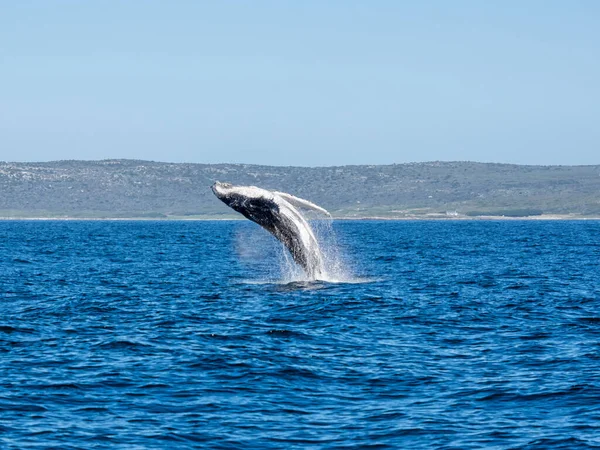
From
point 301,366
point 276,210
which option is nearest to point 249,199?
point 276,210

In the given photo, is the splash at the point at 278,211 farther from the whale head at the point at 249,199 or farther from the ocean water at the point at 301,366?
the ocean water at the point at 301,366

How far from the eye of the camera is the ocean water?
15.5m

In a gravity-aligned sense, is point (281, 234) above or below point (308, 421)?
above

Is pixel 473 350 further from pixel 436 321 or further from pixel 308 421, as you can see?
pixel 308 421

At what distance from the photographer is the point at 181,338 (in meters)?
23.4

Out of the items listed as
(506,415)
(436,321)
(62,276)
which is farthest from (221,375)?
(62,276)

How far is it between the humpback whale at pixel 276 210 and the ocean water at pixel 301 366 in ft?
5.62

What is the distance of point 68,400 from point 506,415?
24.0 ft

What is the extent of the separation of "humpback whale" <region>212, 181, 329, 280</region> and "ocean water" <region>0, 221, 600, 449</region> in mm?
1712

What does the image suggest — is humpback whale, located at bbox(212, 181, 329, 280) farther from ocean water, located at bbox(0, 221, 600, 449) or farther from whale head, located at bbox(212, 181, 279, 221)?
ocean water, located at bbox(0, 221, 600, 449)

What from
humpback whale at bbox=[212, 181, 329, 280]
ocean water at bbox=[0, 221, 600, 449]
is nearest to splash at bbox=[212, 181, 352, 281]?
humpback whale at bbox=[212, 181, 329, 280]

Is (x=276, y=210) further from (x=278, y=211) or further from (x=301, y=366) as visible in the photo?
(x=301, y=366)

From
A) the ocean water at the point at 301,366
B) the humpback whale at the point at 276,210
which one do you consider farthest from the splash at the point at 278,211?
the ocean water at the point at 301,366

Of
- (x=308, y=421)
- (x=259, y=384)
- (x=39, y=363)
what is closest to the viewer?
(x=308, y=421)
